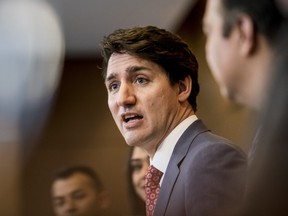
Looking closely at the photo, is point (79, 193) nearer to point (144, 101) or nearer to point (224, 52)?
point (144, 101)

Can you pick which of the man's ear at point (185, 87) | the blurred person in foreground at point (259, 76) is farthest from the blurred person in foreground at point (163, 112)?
the blurred person in foreground at point (259, 76)

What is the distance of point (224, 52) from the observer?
731 millimetres

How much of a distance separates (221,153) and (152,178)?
0.12m

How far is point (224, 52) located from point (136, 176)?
0.98 feet

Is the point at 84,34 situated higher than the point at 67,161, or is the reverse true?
the point at 84,34

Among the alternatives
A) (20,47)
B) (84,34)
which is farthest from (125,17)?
(20,47)

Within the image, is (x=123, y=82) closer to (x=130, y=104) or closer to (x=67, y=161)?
(x=130, y=104)

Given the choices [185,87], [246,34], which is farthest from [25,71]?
[246,34]

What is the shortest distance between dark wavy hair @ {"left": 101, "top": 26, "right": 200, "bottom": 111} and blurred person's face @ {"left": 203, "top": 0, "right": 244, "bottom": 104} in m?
0.12

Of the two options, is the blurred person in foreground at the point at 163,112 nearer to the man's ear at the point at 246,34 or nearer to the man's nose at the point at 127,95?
the man's nose at the point at 127,95

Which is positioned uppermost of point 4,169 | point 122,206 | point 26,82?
point 26,82

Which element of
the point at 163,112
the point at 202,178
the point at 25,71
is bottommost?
the point at 202,178

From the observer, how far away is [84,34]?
3.06 ft

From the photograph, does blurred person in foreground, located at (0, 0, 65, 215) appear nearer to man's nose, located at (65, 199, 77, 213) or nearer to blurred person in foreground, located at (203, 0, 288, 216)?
man's nose, located at (65, 199, 77, 213)
